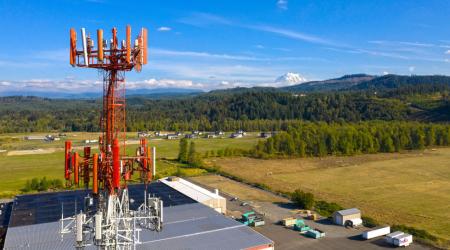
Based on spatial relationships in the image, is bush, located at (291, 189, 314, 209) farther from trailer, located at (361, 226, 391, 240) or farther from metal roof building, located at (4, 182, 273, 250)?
metal roof building, located at (4, 182, 273, 250)

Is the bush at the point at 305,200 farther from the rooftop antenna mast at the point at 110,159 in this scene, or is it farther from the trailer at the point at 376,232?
the rooftop antenna mast at the point at 110,159

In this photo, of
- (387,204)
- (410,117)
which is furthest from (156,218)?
(410,117)

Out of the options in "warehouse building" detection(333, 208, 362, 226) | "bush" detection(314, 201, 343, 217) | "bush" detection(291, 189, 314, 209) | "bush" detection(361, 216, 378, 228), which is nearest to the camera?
"warehouse building" detection(333, 208, 362, 226)

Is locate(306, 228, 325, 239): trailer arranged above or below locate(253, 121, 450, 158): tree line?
below

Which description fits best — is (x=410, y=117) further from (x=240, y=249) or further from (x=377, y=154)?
(x=240, y=249)

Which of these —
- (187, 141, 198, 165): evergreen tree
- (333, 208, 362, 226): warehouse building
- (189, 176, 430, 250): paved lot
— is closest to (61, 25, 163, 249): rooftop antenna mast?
(189, 176, 430, 250): paved lot

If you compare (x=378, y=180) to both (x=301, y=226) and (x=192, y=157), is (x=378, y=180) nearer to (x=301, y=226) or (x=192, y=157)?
(x=301, y=226)

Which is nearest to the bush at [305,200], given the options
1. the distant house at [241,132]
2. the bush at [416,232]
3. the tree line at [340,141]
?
the bush at [416,232]
